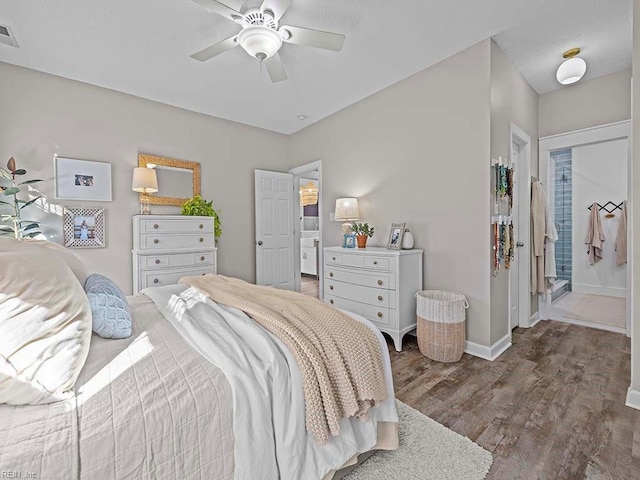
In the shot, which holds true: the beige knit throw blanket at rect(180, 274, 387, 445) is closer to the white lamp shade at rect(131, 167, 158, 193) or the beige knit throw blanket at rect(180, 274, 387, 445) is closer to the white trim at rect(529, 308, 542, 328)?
the white lamp shade at rect(131, 167, 158, 193)

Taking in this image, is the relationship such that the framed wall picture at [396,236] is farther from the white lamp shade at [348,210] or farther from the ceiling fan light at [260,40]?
the ceiling fan light at [260,40]

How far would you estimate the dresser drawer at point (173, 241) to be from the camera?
132 inches

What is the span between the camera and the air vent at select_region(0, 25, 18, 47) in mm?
2377

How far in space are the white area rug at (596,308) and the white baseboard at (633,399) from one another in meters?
1.98

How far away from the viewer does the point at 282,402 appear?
112 centimetres

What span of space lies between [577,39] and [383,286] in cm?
281

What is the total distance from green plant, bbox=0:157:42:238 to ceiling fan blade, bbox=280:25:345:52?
2.65 m

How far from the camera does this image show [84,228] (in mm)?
3277

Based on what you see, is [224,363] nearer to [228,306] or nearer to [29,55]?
[228,306]

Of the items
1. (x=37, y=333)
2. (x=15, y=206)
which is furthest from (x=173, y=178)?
(x=37, y=333)

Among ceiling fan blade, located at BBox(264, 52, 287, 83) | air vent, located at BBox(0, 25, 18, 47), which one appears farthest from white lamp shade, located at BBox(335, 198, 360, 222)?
air vent, located at BBox(0, 25, 18, 47)

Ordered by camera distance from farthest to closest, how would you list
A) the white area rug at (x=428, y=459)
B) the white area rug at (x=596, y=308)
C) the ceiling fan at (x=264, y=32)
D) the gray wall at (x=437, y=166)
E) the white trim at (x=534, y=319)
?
1. the white area rug at (x=596, y=308)
2. the white trim at (x=534, y=319)
3. the gray wall at (x=437, y=166)
4. the ceiling fan at (x=264, y=32)
5. the white area rug at (x=428, y=459)

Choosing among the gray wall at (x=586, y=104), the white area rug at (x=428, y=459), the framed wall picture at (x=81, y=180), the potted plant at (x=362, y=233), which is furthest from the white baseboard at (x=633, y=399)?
the framed wall picture at (x=81, y=180)

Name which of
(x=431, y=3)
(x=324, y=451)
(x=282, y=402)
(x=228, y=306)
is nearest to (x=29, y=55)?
(x=228, y=306)
